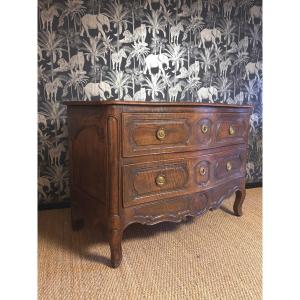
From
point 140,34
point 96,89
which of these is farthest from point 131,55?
point 96,89

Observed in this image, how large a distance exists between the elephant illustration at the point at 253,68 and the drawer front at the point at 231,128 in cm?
92

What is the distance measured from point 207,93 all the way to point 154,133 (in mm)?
1373

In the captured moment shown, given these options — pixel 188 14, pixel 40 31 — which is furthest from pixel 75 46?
pixel 188 14

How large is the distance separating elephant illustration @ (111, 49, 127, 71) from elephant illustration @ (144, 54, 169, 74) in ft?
0.72

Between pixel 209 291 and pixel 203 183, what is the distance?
0.67 meters

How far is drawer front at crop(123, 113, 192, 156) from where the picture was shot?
4.67 ft

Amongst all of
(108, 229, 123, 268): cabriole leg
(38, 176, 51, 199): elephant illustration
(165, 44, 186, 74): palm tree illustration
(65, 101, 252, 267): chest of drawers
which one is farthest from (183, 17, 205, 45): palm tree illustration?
(108, 229, 123, 268): cabriole leg

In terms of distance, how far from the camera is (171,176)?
162 centimetres

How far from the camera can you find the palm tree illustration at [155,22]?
92.4 inches

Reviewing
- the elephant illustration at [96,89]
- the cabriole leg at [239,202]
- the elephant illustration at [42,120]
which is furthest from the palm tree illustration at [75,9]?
the cabriole leg at [239,202]

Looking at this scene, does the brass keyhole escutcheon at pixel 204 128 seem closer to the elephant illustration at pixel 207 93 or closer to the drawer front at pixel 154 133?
the drawer front at pixel 154 133
